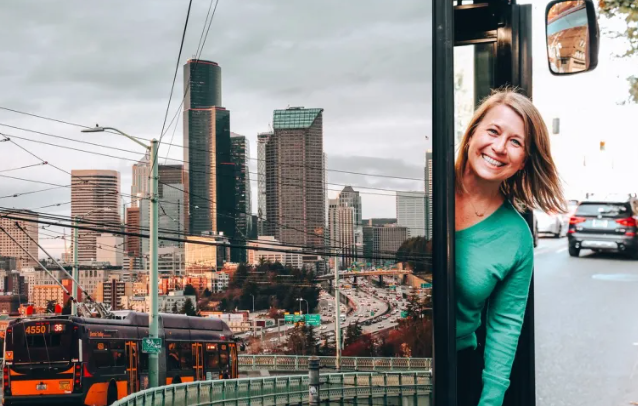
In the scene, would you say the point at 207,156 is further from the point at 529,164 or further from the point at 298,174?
the point at 529,164

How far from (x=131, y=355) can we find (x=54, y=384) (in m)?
0.61

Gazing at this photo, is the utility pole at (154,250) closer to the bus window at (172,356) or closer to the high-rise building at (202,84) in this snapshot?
the bus window at (172,356)

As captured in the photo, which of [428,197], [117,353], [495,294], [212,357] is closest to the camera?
[495,294]

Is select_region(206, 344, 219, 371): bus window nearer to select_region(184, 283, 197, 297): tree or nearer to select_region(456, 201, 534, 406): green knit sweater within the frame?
select_region(184, 283, 197, 297): tree

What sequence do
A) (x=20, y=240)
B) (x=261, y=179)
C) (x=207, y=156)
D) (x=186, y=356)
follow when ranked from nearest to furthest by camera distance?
(x=261, y=179) < (x=207, y=156) < (x=186, y=356) < (x=20, y=240)

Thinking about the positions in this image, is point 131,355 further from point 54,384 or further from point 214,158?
point 214,158

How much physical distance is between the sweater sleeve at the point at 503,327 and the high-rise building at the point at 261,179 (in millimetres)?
1001

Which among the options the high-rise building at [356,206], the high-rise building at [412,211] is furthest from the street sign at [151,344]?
the high-rise building at [412,211]

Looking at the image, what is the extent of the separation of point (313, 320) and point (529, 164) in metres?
1.10

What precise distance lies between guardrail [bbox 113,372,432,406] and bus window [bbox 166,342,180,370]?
0.10 m

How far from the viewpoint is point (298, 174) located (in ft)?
7.02

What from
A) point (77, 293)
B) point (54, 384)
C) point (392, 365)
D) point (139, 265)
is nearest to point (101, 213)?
point (139, 265)

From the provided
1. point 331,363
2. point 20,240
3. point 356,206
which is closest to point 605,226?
point 356,206

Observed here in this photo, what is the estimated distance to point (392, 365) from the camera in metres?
1.85
